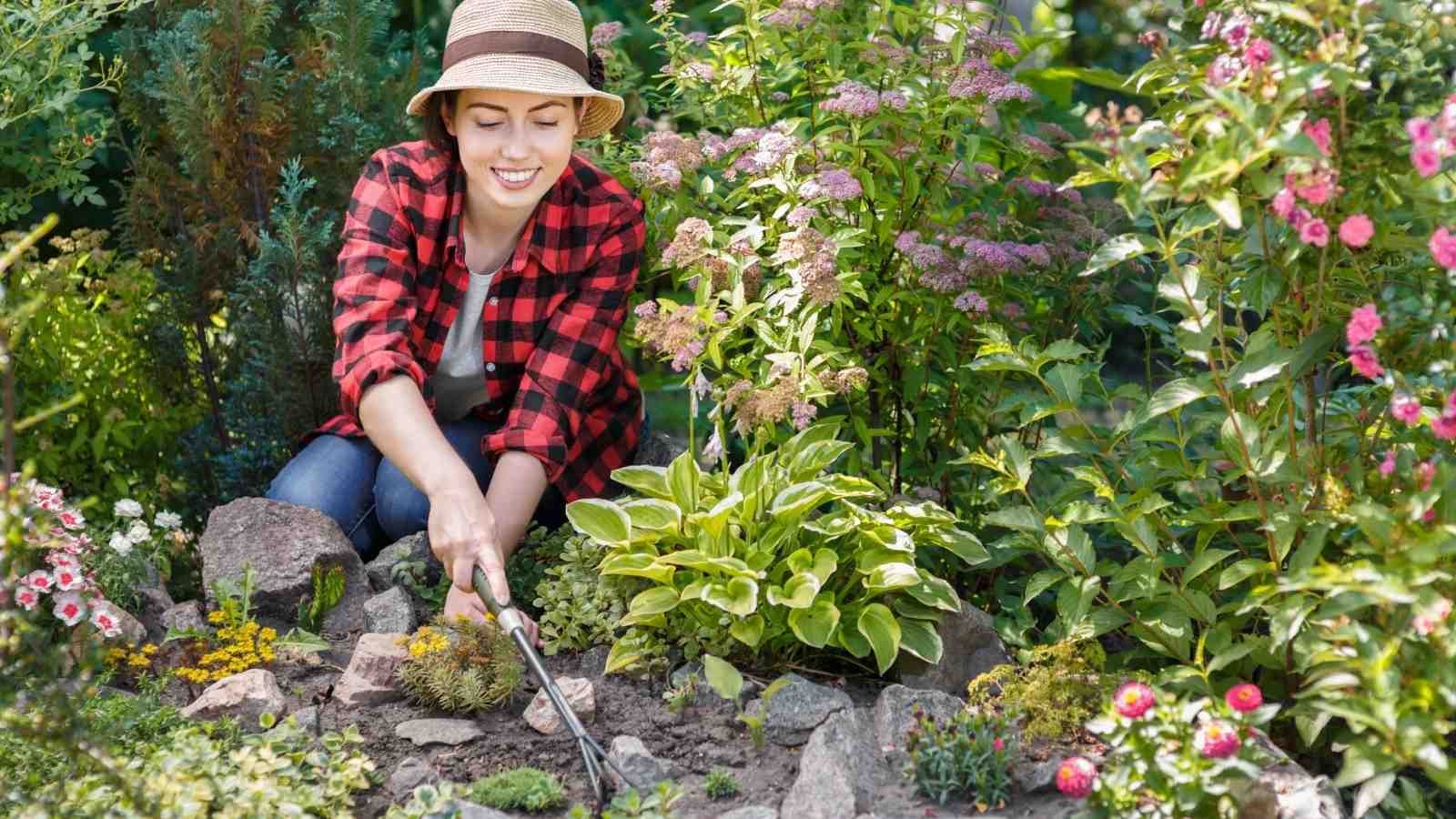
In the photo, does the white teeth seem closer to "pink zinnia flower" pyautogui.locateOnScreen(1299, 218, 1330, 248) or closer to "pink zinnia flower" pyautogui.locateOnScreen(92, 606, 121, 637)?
"pink zinnia flower" pyautogui.locateOnScreen(92, 606, 121, 637)

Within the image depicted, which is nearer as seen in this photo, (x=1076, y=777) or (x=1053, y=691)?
(x=1076, y=777)

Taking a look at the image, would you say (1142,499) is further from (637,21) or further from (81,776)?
(637,21)

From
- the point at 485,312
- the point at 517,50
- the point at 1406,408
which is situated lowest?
the point at 485,312

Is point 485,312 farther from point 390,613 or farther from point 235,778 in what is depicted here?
point 235,778

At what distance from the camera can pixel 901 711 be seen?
2537 mm

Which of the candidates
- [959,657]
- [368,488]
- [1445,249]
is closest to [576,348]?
[368,488]

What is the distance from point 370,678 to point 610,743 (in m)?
0.49

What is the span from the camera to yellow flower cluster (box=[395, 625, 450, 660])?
2.62 m

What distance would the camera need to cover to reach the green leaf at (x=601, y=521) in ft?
9.14

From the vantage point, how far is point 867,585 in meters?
A: 2.69

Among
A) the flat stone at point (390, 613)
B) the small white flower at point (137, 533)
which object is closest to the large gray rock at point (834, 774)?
the flat stone at point (390, 613)

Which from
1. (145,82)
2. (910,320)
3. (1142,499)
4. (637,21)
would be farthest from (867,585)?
(637,21)

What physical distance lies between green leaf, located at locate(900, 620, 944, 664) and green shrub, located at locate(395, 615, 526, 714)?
28.9 inches

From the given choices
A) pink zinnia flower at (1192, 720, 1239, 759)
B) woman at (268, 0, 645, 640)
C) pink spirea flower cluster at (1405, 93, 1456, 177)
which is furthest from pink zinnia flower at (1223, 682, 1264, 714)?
woman at (268, 0, 645, 640)
